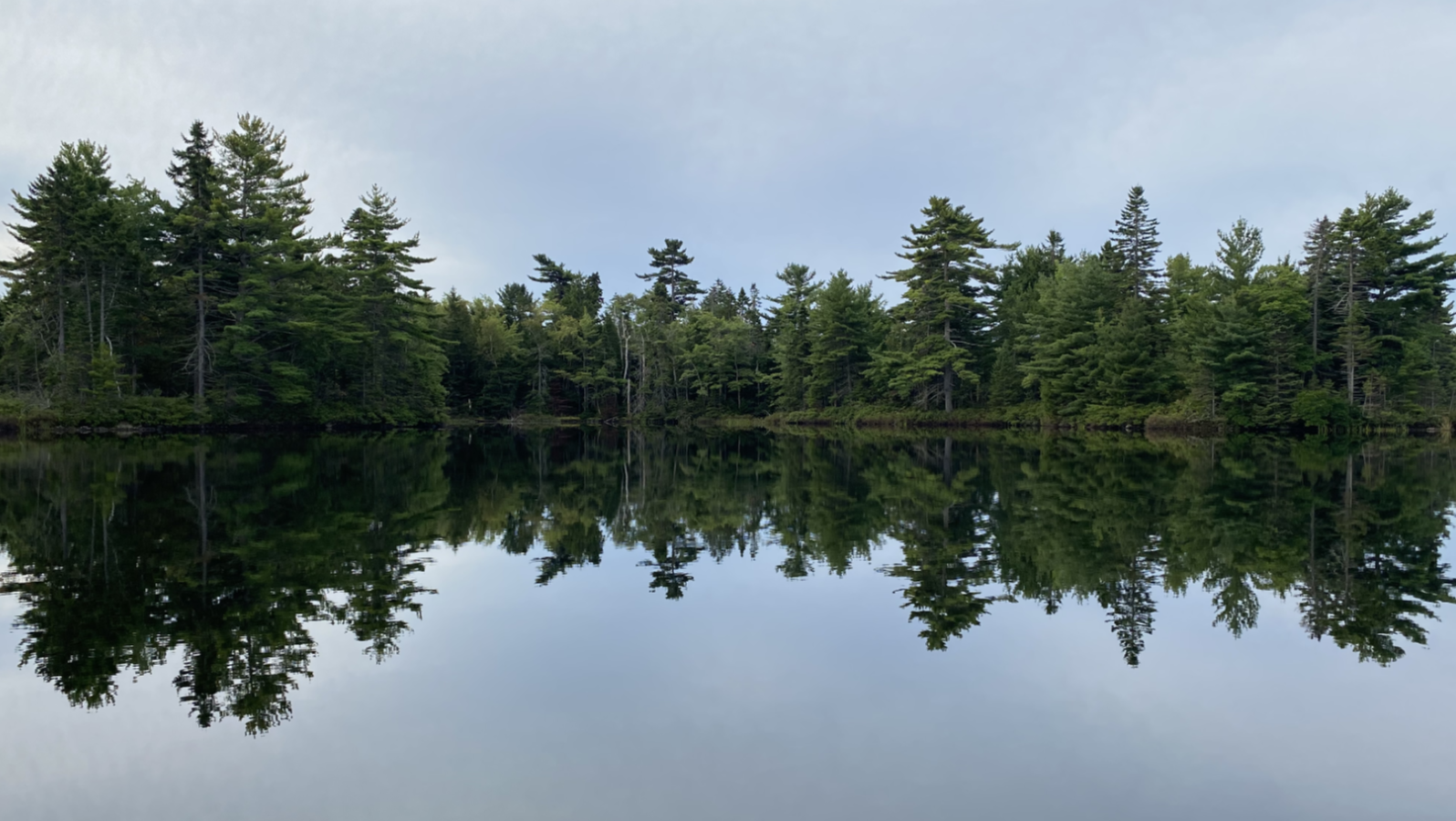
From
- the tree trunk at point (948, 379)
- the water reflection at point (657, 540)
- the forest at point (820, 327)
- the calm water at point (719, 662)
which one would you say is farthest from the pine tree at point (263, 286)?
the tree trunk at point (948, 379)

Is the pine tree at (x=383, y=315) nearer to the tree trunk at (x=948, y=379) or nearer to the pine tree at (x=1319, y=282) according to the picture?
the tree trunk at (x=948, y=379)

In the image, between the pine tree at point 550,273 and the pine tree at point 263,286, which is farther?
the pine tree at point 550,273

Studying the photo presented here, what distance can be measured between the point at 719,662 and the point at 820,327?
49.8 metres

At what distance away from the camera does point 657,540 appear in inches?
387

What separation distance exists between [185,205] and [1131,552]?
36.9 meters

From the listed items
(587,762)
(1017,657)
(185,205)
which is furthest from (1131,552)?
(185,205)

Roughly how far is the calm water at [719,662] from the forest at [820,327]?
25886 millimetres

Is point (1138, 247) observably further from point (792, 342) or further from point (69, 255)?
point (69, 255)

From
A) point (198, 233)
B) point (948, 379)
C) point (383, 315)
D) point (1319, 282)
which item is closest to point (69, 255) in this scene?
point (198, 233)

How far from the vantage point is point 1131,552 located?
8477 millimetres

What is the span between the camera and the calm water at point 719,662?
373 cm

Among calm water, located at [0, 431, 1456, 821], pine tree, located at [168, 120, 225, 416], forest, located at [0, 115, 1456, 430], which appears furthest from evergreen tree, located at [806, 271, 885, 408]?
calm water, located at [0, 431, 1456, 821]

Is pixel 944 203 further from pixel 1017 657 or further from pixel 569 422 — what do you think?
pixel 1017 657

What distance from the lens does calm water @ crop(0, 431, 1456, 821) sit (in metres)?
3.73
